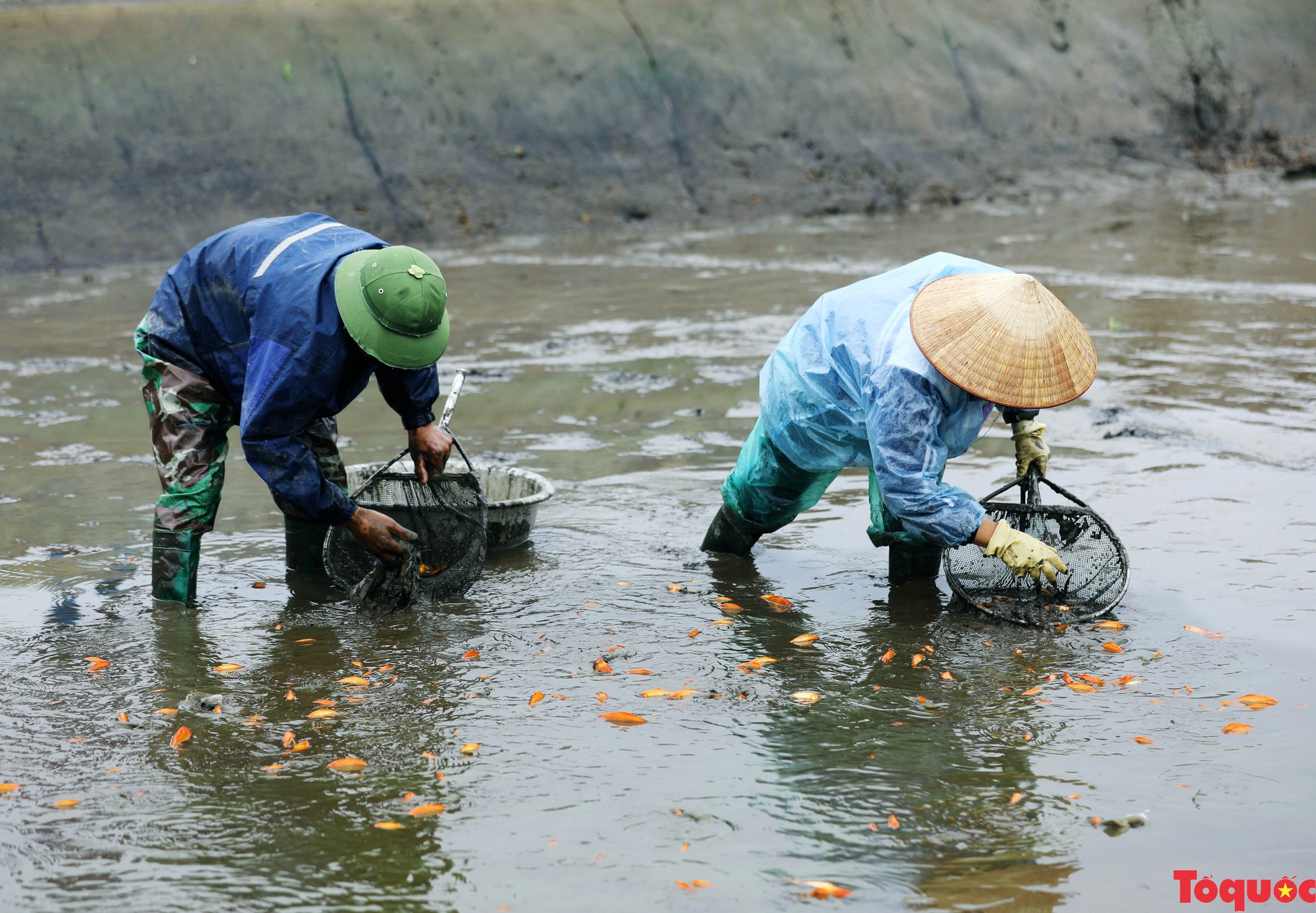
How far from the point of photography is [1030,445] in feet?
13.6

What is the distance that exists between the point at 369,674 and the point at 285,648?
1.21 ft

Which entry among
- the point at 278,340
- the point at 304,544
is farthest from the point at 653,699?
the point at 304,544

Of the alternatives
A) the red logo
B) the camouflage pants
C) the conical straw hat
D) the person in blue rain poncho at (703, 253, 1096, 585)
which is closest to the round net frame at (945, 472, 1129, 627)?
the person in blue rain poncho at (703, 253, 1096, 585)

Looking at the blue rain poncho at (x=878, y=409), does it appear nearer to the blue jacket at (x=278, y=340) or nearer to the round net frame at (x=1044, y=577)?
the round net frame at (x=1044, y=577)

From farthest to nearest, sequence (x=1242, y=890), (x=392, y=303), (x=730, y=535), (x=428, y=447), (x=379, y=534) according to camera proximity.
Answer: (x=730, y=535), (x=428, y=447), (x=379, y=534), (x=392, y=303), (x=1242, y=890)

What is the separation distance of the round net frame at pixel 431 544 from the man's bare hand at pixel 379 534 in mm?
61

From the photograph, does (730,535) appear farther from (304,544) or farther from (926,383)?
(304,544)

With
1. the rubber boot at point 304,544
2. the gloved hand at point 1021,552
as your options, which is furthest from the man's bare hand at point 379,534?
the gloved hand at point 1021,552

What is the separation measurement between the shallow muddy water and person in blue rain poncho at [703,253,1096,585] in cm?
50

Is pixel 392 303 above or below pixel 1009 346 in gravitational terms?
above

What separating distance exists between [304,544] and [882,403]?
2197 mm

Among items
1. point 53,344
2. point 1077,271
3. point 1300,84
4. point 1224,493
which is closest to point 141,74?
point 53,344

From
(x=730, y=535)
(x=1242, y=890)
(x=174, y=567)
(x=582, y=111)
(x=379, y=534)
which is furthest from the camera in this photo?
(x=582, y=111)

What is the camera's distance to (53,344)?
8336 mm
